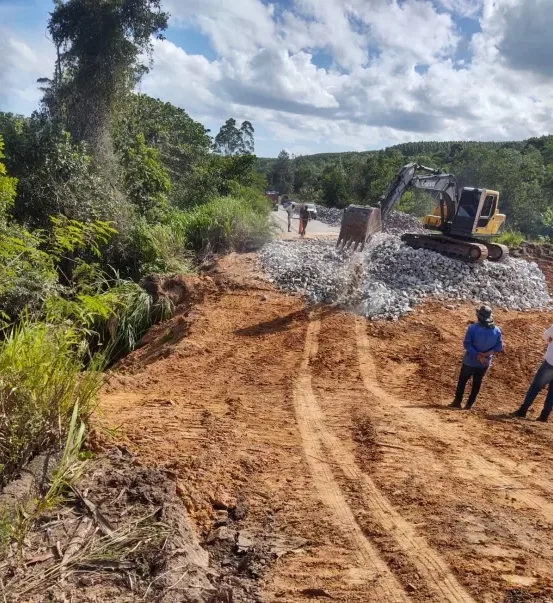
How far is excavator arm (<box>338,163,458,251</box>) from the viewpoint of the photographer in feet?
43.8

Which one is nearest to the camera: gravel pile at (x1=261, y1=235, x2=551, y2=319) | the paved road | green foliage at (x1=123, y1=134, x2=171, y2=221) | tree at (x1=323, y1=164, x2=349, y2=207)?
gravel pile at (x1=261, y1=235, x2=551, y2=319)

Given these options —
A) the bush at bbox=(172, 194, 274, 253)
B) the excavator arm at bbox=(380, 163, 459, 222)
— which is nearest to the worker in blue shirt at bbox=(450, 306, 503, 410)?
the excavator arm at bbox=(380, 163, 459, 222)

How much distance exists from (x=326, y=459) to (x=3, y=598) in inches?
127

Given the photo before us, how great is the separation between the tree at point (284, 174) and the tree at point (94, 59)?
52.5m

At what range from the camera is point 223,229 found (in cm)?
1545

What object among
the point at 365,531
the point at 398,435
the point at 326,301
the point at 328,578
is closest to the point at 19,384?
the point at 328,578

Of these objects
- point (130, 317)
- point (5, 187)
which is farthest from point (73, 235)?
point (130, 317)

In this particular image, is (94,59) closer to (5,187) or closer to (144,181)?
(144,181)

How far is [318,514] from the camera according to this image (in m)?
4.22

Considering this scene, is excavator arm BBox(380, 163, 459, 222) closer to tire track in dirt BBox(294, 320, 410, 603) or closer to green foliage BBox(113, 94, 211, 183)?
tire track in dirt BBox(294, 320, 410, 603)

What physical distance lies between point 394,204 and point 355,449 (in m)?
10.6

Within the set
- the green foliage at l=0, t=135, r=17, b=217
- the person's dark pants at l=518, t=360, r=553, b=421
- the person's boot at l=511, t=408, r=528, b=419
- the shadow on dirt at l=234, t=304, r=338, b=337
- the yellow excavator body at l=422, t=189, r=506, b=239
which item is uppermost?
the yellow excavator body at l=422, t=189, r=506, b=239

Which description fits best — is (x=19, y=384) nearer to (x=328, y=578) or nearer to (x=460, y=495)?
(x=328, y=578)

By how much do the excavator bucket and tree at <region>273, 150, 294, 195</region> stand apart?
5601 centimetres
